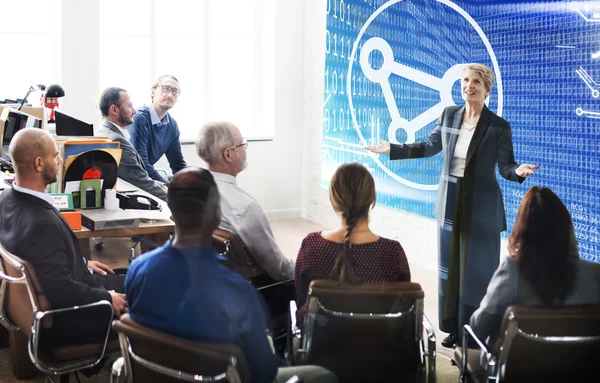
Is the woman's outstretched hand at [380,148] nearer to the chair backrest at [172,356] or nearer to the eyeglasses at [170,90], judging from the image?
the eyeglasses at [170,90]

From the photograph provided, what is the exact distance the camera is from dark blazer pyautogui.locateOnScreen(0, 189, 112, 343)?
266 centimetres

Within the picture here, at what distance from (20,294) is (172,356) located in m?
0.99

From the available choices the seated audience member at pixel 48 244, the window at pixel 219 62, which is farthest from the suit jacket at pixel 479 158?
the seated audience member at pixel 48 244

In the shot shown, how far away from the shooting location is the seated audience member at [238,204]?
2197mm

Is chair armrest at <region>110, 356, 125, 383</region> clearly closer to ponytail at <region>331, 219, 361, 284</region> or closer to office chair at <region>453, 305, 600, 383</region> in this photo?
ponytail at <region>331, 219, 361, 284</region>

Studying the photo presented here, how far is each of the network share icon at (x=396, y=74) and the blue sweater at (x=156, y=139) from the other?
52 centimetres

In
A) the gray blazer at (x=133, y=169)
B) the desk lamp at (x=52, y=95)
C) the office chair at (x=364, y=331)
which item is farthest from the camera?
the desk lamp at (x=52, y=95)

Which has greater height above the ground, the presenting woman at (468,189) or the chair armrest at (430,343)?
the presenting woman at (468,189)

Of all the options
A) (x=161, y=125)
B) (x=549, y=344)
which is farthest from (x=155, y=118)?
(x=549, y=344)

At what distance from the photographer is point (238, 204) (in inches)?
89.0

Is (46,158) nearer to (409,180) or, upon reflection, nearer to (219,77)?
(219,77)

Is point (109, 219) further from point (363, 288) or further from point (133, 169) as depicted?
point (363, 288)

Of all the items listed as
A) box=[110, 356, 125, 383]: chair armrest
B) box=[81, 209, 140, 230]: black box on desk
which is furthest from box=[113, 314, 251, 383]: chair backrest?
box=[81, 209, 140, 230]: black box on desk

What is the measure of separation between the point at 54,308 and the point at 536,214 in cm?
157
